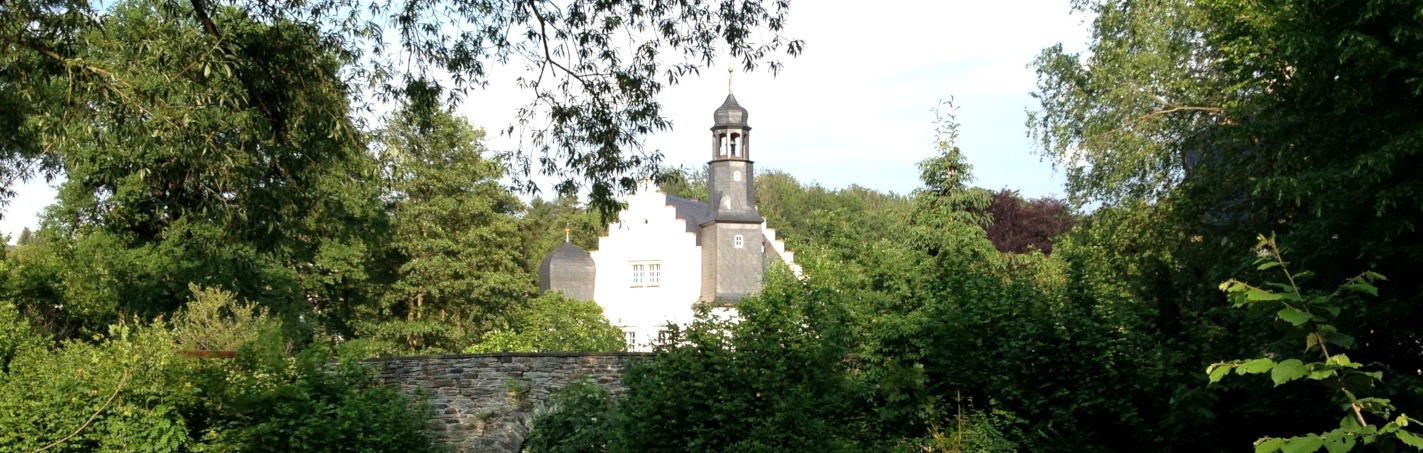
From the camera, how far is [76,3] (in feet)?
29.2

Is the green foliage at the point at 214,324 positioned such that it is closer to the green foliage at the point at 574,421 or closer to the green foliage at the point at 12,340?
the green foliage at the point at 12,340

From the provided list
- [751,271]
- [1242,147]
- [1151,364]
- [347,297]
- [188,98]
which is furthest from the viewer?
[751,271]

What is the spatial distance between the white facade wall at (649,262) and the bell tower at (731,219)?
0.60m

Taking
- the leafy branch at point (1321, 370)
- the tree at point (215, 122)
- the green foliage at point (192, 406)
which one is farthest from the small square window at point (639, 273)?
the leafy branch at point (1321, 370)

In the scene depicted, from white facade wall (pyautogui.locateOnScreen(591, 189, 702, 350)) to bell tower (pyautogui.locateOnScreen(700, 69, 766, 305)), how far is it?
0.60 metres

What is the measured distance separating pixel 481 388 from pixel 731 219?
84.0 feet

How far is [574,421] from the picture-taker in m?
12.4

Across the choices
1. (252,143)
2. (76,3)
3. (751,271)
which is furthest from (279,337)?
(751,271)

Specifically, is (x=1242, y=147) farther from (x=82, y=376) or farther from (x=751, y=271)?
(x=751, y=271)

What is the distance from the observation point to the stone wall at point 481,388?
13242 mm

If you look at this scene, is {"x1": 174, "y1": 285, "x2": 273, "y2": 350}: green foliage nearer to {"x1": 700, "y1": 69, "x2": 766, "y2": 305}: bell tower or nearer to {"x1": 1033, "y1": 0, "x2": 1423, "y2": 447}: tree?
{"x1": 1033, "y1": 0, "x2": 1423, "y2": 447}: tree

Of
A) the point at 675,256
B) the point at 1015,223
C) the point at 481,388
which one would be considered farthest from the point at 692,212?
the point at 481,388

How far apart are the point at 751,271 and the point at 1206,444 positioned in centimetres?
2945

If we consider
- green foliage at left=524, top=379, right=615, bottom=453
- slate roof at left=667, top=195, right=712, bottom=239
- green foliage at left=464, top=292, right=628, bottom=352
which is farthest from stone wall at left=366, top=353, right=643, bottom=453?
slate roof at left=667, top=195, right=712, bottom=239
